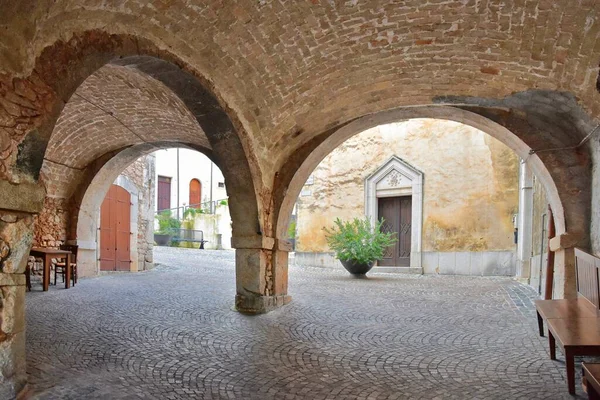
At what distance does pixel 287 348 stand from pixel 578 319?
98.2 inches

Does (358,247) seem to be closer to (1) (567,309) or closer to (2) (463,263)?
(2) (463,263)

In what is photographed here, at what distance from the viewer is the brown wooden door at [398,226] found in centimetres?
1350

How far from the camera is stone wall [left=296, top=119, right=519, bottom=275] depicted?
1192cm

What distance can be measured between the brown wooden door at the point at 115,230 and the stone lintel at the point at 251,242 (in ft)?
18.4

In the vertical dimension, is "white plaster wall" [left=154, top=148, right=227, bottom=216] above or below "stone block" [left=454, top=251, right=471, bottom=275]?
above

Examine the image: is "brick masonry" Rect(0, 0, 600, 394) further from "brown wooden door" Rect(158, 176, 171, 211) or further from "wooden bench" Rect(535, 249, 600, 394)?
"brown wooden door" Rect(158, 176, 171, 211)

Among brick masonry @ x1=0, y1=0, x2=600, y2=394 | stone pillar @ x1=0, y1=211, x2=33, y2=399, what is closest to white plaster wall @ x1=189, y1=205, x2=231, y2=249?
brick masonry @ x1=0, y1=0, x2=600, y2=394

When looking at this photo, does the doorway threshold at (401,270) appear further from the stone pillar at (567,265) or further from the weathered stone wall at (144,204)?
the stone pillar at (567,265)

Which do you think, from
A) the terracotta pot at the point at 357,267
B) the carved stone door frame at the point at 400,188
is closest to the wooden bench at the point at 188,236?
the carved stone door frame at the point at 400,188

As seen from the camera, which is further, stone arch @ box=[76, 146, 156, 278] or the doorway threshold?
the doorway threshold

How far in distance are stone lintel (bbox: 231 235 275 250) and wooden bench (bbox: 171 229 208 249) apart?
15.6 metres

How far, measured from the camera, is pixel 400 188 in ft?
44.2

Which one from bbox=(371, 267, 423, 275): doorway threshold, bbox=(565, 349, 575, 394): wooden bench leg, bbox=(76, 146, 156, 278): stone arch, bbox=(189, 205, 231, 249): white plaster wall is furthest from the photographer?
bbox=(189, 205, 231, 249): white plaster wall

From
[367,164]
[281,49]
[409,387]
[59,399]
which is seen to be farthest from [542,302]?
[367,164]
